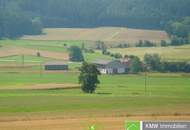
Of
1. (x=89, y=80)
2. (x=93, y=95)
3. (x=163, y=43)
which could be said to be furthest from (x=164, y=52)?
(x=93, y=95)

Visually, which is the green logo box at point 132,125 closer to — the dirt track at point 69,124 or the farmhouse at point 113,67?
the dirt track at point 69,124

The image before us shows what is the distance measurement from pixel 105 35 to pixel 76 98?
10585 centimetres

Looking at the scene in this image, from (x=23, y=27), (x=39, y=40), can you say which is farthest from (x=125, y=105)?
(x=23, y=27)

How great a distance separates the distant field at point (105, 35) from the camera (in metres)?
159

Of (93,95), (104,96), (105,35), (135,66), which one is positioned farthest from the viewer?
(105,35)

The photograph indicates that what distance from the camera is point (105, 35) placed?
165 m

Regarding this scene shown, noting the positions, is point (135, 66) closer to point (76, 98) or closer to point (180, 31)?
point (76, 98)

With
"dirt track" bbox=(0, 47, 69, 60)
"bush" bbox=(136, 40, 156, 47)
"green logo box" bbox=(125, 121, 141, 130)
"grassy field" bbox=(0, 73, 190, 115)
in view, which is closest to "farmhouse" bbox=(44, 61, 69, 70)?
"grassy field" bbox=(0, 73, 190, 115)

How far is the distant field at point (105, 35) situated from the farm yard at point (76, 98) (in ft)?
130

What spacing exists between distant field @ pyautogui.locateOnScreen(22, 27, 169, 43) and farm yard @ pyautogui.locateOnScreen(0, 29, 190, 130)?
130ft

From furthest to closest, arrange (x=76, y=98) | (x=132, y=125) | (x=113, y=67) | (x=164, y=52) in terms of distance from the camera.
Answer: (x=164, y=52) → (x=113, y=67) → (x=76, y=98) → (x=132, y=125)

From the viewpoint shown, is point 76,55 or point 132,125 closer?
point 132,125

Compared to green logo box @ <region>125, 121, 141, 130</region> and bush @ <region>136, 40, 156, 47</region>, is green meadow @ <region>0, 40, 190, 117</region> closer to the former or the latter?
green logo box @ <region>125, 121, 141, 130</region>

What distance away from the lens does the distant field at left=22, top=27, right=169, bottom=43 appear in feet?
521
